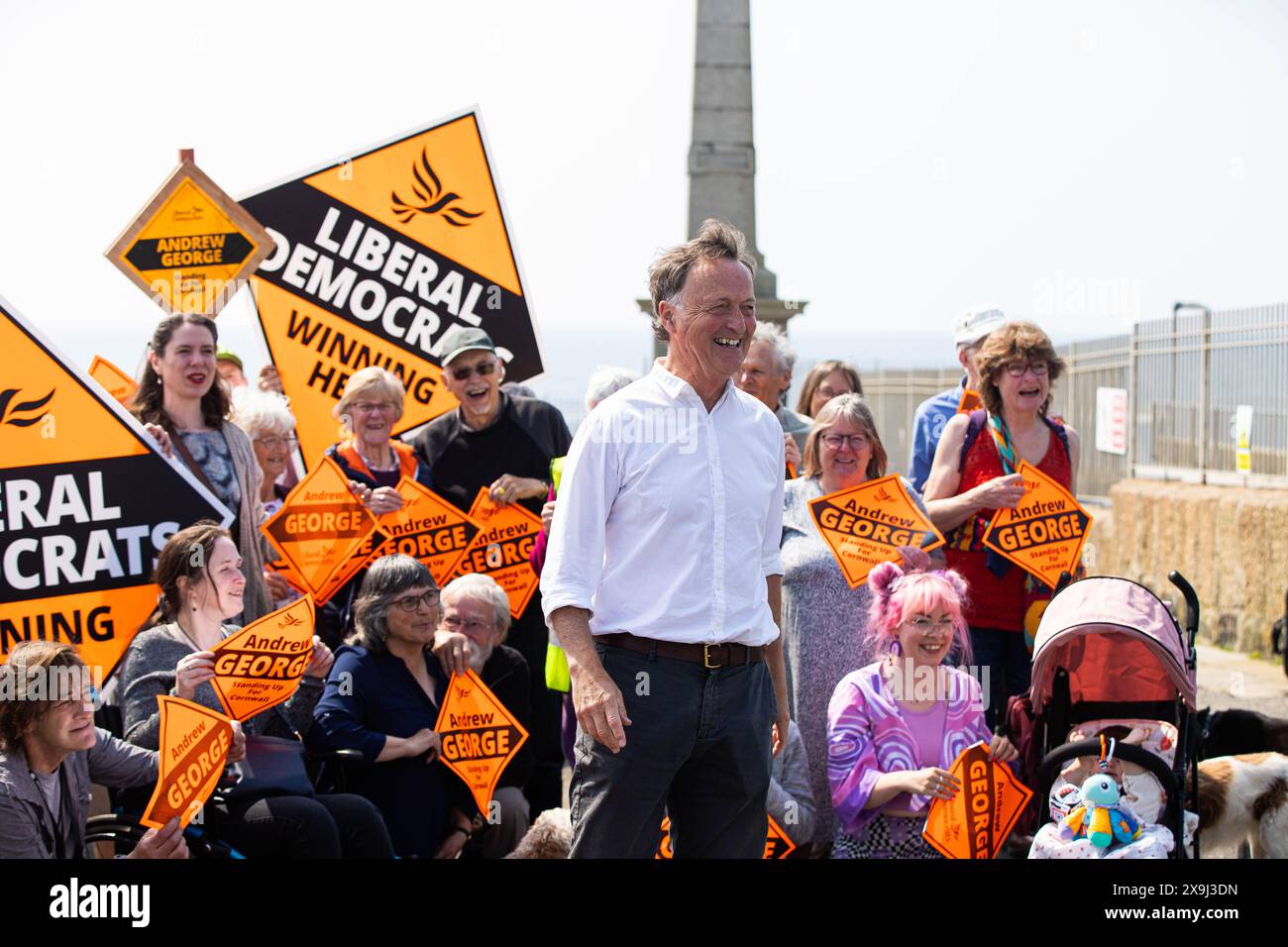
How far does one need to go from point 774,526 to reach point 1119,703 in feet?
5.55

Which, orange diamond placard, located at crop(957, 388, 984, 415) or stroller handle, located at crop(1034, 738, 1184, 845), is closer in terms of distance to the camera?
stroller handle, located at crop(1034, 738, 1184, 845)

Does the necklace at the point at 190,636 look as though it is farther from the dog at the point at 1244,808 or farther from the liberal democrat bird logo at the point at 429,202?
the dog at the point at 1244,808

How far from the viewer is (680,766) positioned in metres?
3.69

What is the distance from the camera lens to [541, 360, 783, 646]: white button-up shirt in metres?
3.67

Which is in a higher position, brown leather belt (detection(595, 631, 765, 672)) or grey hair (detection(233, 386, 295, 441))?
grey hair (detection(233, 386, 295, 441))

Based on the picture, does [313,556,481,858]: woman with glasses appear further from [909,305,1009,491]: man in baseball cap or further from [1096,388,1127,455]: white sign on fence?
[1096,388,1127,455]: white sign on fence

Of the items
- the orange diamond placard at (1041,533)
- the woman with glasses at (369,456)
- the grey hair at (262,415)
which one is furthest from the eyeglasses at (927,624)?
the grey hair at (262,415)

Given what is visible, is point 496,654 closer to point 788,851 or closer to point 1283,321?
point 788,851

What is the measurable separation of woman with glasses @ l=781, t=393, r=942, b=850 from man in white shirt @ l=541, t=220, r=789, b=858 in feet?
6.06

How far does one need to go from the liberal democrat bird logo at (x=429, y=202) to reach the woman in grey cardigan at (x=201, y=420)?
1.66 metres

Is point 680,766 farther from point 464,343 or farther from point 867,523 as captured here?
point 464,343

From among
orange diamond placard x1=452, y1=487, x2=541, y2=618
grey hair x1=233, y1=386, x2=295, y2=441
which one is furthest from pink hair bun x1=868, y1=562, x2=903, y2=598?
grey hair x1=233, y1=386, x2=295, y2=441
